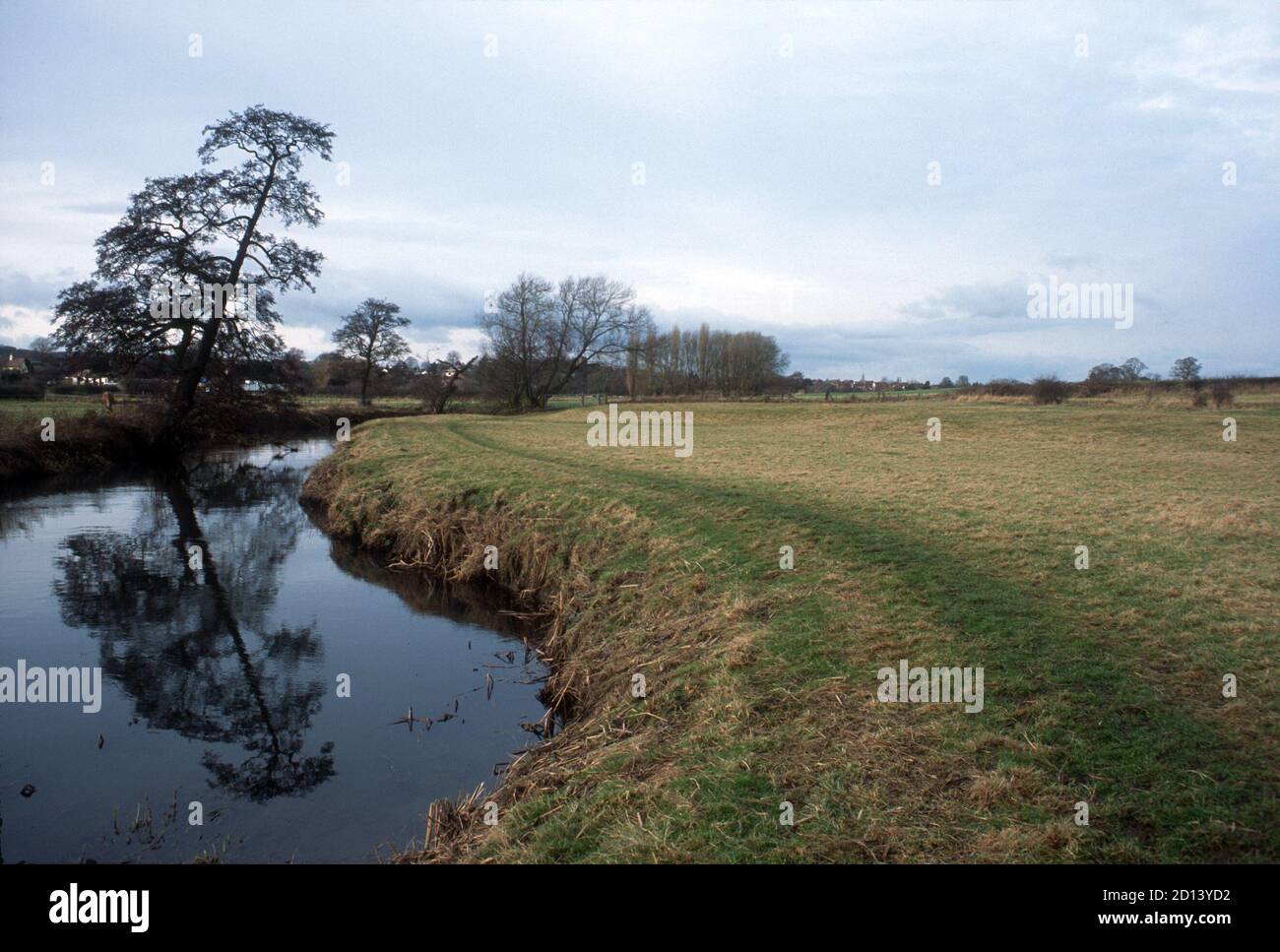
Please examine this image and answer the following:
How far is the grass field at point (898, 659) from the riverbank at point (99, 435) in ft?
56.5

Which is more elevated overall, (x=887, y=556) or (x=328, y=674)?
(x=887, y=556)

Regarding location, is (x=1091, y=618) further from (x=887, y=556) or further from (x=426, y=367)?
(x=426, y=367)

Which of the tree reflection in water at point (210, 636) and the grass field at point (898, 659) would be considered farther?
the tree reflection in water at point (210, 636)

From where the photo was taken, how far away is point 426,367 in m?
64.3

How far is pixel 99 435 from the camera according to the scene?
28.6 meters

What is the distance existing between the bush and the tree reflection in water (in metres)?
33.3

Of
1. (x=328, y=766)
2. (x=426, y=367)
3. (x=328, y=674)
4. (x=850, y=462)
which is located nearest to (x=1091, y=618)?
(x=328, y=766)

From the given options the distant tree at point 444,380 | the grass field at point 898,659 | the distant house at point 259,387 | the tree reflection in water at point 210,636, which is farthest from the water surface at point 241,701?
the distant tree at point 444,380

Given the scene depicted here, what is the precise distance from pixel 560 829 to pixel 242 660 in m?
7.51

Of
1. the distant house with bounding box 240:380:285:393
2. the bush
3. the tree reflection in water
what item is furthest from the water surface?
the bush

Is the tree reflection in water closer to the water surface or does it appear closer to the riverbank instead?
the water surface

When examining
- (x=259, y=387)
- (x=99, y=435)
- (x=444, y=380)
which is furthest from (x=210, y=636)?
(x=444, y=380)

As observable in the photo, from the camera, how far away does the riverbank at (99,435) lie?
24.6 m

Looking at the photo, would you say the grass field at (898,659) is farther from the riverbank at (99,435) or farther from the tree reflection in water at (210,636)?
the riverbank at (99,435)
